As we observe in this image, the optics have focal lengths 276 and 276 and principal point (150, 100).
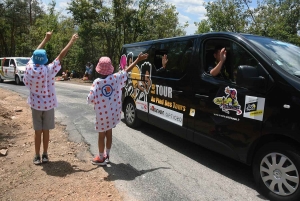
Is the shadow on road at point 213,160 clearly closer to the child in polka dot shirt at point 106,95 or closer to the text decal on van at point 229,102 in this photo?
the text decal on van at point 229,102

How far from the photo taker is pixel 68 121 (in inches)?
291

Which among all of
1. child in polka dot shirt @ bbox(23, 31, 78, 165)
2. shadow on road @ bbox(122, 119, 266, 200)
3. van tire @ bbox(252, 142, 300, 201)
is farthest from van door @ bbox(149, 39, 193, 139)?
child in polka dot shirt @ bbox(23, 31, 78, 165)

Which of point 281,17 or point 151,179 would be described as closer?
point 151,179

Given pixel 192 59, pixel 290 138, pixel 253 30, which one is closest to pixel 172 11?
pixel 253 30

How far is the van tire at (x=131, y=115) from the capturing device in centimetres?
654

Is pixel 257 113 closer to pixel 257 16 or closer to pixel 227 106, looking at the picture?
pixel 227 106

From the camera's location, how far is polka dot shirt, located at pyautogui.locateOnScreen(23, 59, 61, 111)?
3984 mm

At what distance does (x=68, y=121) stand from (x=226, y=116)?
4804mm

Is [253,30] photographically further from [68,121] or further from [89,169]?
[89,169]

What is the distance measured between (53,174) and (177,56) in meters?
2.85

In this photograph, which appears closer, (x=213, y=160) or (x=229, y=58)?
(x=229, y=58)

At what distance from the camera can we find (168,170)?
4305 millimetres

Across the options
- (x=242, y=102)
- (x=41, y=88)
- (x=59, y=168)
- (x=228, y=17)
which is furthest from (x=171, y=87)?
(x=228, y=17)

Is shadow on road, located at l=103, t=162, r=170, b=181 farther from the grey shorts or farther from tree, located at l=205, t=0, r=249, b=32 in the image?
tree, located at l=205, t=0, r=249, b=32
